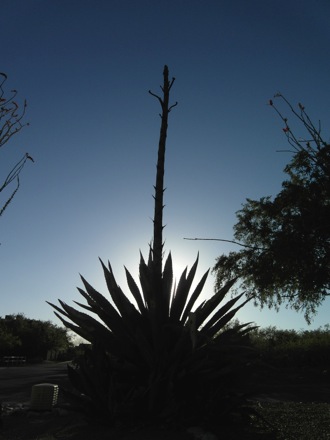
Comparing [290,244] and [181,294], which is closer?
[181,294]

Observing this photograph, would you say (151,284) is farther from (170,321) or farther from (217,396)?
(217,396)

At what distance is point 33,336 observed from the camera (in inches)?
2019

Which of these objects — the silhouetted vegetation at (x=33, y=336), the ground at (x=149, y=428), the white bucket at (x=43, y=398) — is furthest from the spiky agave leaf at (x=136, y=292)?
the silhouetted vegetation at (x=33, y=336)

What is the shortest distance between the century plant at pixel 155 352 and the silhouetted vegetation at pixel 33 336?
A: 154ft

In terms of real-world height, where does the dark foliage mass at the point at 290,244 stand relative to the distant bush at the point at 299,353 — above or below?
above

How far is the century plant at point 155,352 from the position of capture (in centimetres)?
412

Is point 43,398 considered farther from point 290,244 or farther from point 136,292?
point 290,244

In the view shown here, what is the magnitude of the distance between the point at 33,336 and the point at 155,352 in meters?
51.5

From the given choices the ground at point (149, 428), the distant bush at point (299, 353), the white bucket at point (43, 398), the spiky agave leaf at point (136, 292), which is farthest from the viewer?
the distant bush at point (299, 353)

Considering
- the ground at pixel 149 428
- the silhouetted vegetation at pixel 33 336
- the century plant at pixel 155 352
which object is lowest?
the ground at pixel 149 428

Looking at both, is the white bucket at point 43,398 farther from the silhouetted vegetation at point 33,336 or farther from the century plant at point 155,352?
the silhouetted vegetation at point 33,336

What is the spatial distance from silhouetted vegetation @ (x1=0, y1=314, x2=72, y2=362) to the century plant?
47.1m

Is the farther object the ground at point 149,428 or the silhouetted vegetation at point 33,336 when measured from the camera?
the silhouetted vegetation at point 33,336

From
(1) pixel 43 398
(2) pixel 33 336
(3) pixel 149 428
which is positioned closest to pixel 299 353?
(1) pixel 43 398
